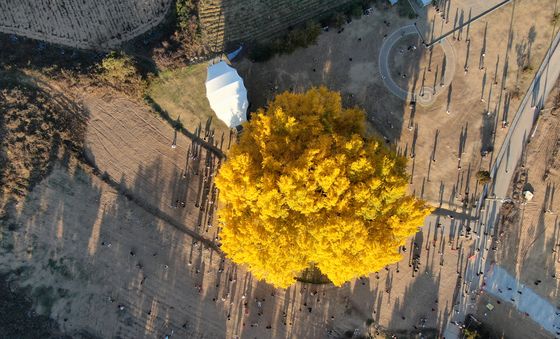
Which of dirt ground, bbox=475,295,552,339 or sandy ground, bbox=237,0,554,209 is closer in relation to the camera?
sandy ground, bbox=237,0,554,209

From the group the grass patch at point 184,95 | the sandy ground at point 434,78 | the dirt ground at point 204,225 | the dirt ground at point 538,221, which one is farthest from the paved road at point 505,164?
the grass patch at point 184,95

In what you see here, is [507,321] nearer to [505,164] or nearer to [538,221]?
[538,221]

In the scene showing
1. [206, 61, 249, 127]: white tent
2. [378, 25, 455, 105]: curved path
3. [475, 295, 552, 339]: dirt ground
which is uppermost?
[378, 25, 455, 105]: curved path

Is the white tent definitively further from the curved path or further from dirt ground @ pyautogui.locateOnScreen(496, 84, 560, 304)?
dirt ground @ pyautogui.locateOnScreen(496, 84, 560, 304)

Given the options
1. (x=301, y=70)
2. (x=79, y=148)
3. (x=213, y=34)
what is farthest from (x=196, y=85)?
(x=79, y=148)

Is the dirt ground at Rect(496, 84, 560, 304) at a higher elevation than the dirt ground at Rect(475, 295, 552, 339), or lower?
higher

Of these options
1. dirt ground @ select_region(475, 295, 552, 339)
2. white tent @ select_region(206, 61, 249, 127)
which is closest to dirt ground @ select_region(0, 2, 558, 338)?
white tent @ select_region(206, 61, 249, 127)

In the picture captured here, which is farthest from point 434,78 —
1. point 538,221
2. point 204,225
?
point 204,225

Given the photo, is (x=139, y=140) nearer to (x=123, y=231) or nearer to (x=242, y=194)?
(x=123, y=231)
